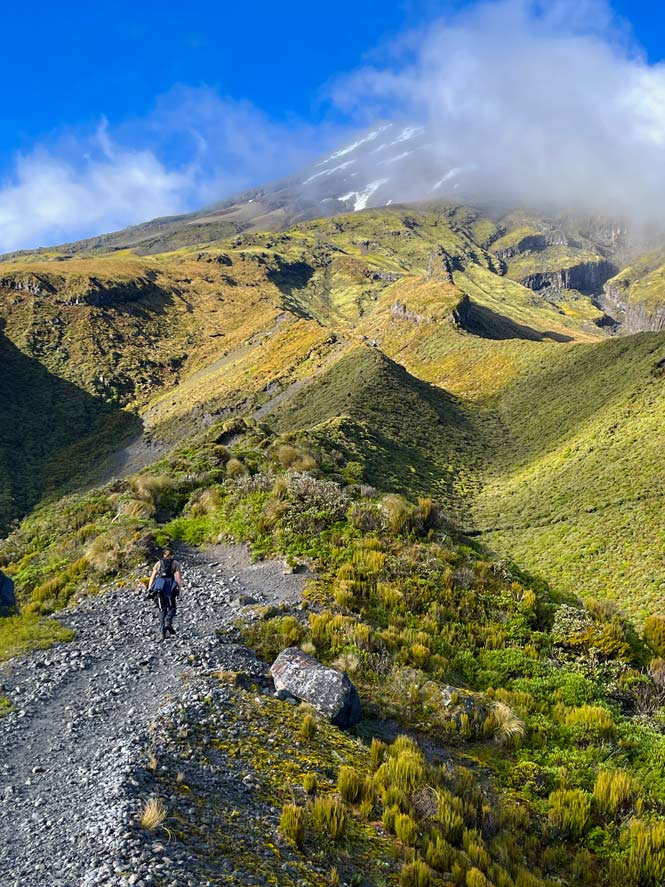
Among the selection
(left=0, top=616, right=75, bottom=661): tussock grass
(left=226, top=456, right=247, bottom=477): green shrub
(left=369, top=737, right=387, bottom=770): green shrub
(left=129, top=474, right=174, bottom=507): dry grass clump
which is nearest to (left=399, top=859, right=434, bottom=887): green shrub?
(left=369, top=737, right=387, bottom=770): green shrub

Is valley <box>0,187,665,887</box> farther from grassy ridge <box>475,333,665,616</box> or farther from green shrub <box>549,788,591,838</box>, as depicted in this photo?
grassy ridge <box>475,333,665,616</box>

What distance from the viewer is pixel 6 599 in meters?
13.8

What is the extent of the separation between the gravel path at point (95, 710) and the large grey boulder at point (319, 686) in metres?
1.16

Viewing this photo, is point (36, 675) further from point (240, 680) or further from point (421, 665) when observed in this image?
point (421, 665)

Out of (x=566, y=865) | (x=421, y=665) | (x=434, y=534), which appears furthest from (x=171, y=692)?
(x=434, y=534)

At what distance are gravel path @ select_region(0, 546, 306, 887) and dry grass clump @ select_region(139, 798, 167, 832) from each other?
135mm

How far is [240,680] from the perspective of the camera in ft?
30.1

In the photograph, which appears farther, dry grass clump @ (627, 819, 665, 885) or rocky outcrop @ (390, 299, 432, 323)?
rocky outcrop @ (390, 299, 432, 323)

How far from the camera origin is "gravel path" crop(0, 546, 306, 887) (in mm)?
5410

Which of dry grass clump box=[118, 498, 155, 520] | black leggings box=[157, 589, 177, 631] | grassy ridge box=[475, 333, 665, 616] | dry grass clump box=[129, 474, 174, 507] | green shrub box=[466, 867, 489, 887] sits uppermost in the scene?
dry grass clump box=[129, 474, 174, 507]

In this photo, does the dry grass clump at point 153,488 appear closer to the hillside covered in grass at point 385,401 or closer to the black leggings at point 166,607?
the hillside covered in grass at point 385,401

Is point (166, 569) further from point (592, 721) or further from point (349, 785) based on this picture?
point (592, 721)

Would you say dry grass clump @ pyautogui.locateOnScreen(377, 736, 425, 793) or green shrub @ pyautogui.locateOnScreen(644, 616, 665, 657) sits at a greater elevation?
dry grass clump @ pyautogui.locateOnScreen(377, 736, 425, 793)

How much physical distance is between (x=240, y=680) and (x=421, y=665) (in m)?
3.57
